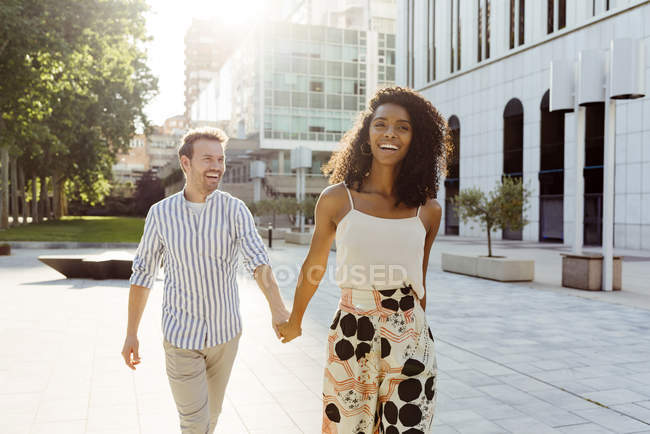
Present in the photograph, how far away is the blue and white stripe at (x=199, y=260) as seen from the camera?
2.79 metres

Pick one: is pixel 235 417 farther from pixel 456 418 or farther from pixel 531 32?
pixel 531 32

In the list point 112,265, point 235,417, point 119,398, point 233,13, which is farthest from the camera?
point 233,13

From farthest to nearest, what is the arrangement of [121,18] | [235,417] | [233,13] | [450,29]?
[233,13] → [450,29] → [121,18] → [235,417]

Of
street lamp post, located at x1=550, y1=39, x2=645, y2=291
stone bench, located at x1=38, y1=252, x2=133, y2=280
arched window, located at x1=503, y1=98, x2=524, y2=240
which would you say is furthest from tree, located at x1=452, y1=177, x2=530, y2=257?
arched window, located at x1=503, y1=98, x2=524, y2=240

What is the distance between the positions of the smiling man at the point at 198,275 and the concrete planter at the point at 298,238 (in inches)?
864

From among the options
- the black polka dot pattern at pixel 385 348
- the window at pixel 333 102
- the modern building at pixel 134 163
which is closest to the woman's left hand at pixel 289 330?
the black polka dot pattern at pixel 385 348

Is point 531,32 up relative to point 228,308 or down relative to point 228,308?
up

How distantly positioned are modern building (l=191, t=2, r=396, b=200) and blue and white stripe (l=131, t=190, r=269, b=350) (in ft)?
171

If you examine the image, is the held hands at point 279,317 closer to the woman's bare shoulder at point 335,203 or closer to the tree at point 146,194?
the woman's bare shoulder at point 335,203

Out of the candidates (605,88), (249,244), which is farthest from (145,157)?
(249,244)

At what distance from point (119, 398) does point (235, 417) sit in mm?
1052

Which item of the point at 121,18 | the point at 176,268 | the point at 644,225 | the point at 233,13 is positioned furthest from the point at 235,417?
the point at 233,13

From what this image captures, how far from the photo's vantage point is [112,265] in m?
12.7

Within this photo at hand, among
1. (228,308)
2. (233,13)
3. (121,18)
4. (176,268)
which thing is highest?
(233,13)
